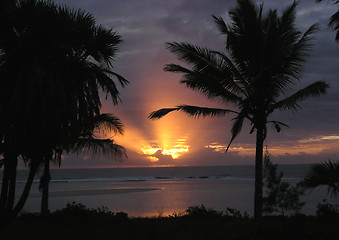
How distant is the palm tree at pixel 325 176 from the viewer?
8438 mm

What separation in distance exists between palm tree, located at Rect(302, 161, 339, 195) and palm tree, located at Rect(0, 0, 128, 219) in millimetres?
6111

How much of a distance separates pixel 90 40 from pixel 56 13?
141 cm

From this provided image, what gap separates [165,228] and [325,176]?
18.1ft

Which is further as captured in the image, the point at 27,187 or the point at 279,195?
the point at 279,195

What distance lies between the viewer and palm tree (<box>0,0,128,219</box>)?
6.18 m

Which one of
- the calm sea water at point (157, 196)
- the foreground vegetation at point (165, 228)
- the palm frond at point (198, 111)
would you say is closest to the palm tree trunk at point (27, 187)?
the foreground vegetation at point (165, 228)

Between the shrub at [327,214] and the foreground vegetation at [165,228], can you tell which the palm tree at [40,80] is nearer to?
the foreground vegetation at [165,228]

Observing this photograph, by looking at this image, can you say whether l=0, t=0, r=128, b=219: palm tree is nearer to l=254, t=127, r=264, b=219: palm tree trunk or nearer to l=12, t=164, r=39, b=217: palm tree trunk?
l=12, t=164, r=39, b=217: palm tree trunk

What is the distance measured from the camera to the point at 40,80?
6.06 m

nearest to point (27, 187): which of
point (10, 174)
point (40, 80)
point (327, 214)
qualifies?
point (10, 174)

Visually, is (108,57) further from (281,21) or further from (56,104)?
(281,21)

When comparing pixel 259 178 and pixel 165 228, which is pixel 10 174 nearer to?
pixel 165 228

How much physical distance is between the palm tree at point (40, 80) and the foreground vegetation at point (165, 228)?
3260mm

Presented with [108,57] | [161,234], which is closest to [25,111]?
[108,57]
